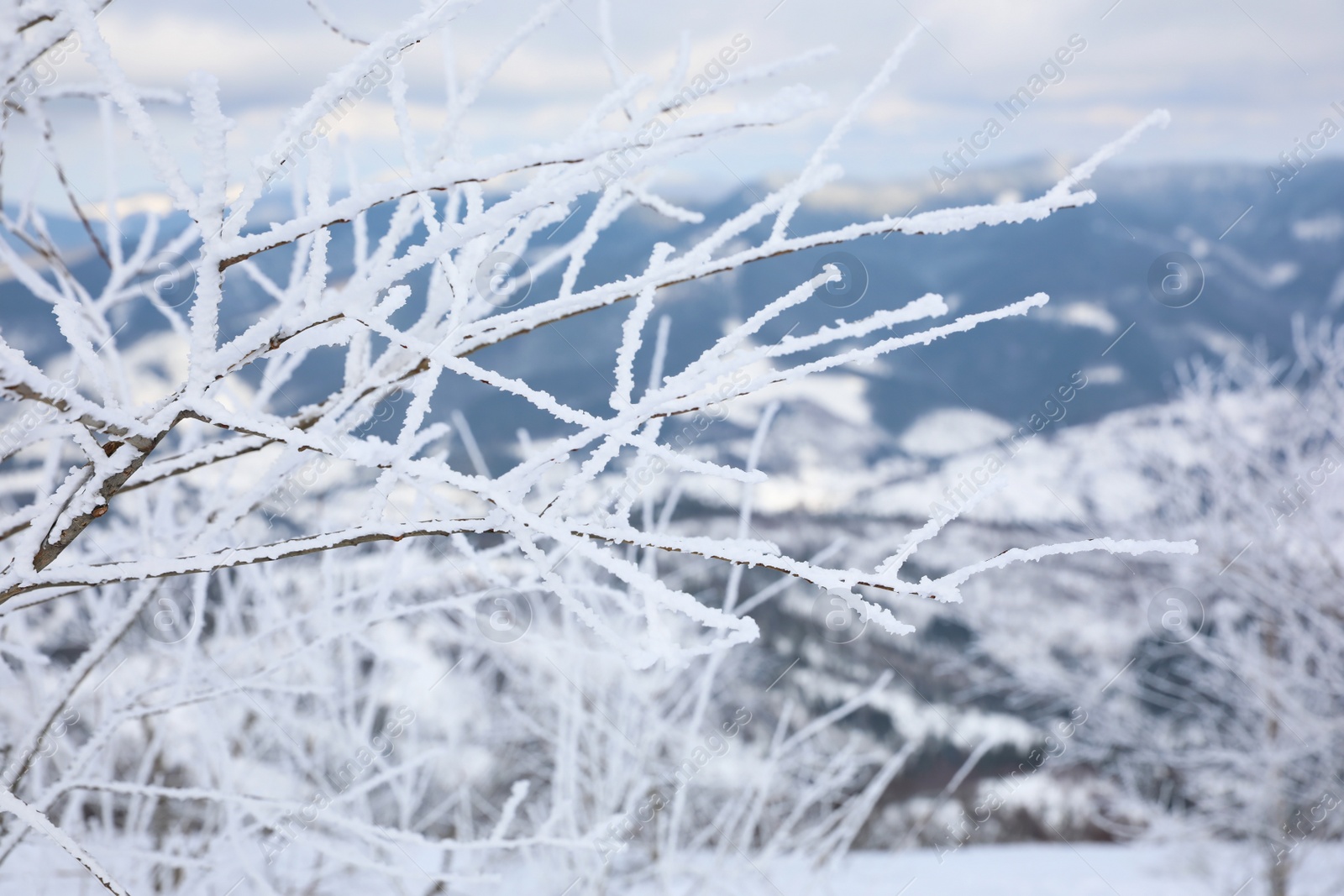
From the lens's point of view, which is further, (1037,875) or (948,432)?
(948,432)

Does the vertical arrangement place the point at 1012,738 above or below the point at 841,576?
below

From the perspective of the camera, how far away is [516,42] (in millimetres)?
894

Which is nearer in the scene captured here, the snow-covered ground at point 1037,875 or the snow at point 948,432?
the snow-covered ground at point 1037,875

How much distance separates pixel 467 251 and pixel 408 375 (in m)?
0.22

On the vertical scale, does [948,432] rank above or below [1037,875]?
above

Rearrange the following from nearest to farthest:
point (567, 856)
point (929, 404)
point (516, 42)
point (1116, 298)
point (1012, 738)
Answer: point (516, 42), point (567, 856), point (1012, 738), point (929, 404), point (1116, 298)

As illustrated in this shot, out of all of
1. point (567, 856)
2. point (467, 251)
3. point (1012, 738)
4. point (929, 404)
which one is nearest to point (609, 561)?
point (467, 251)

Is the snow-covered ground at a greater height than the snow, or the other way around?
the snow

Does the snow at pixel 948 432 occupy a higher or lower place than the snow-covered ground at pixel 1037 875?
higher

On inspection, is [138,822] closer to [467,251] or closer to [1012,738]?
[467,251]

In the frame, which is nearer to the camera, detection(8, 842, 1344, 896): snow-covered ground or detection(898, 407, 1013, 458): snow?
detection(8, 842, 1344, 896): snow-covered ground

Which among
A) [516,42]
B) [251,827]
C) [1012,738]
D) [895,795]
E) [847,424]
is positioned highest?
[847,424]

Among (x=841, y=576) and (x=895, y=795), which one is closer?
(x=841, y=576)

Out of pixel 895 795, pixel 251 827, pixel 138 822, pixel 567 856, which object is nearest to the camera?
pixel 251 827
